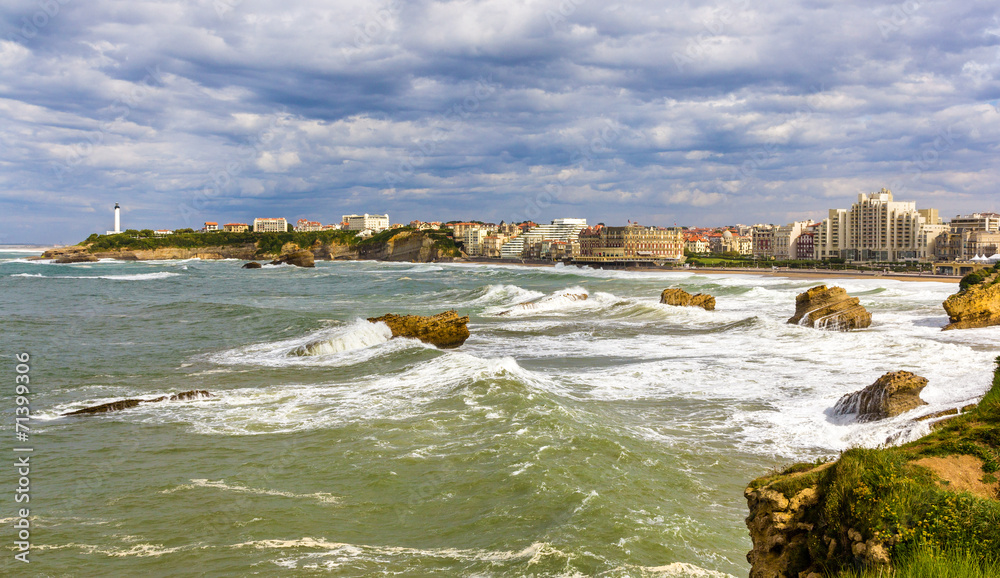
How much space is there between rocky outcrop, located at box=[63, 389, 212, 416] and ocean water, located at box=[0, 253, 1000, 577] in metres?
0.42

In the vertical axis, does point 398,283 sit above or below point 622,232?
below

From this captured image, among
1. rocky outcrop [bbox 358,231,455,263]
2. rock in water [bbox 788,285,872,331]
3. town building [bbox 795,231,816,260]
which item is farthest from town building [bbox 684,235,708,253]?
rock in water [bbox 788,285,872,331]

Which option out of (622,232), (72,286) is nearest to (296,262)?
(72,286)

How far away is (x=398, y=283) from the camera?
69375 millimetres

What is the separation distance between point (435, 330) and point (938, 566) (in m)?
21.6

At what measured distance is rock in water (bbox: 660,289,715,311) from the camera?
1438 inches

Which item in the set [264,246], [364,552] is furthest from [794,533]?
[264,246]

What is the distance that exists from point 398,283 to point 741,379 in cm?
5449

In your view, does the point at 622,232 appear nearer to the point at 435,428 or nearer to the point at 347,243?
the point at 347,243

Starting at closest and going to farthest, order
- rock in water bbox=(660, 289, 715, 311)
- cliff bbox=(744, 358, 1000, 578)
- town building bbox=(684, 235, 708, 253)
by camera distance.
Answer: cliff bbox=(744, 358, 1000, 578) < rock in water bbox=(660, 289, 715, 311) < town building bbox=(684, 235, 708, 253)

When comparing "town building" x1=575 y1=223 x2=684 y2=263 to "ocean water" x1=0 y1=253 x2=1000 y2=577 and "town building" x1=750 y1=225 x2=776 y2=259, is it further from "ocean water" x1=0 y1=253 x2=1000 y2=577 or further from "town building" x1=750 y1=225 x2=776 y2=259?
"ocean water" x1=0 y1=253 x2=1000 y2=577

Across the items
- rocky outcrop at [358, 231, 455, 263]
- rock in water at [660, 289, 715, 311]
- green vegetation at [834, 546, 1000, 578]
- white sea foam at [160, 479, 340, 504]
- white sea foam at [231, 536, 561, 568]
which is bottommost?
white sea foam at [231, 536, 561, 568]

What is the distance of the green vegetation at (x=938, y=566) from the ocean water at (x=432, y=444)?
3.09 meters

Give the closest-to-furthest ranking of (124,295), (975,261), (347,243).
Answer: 1. (124,295)
2. (975,261)
3. (347,243)
